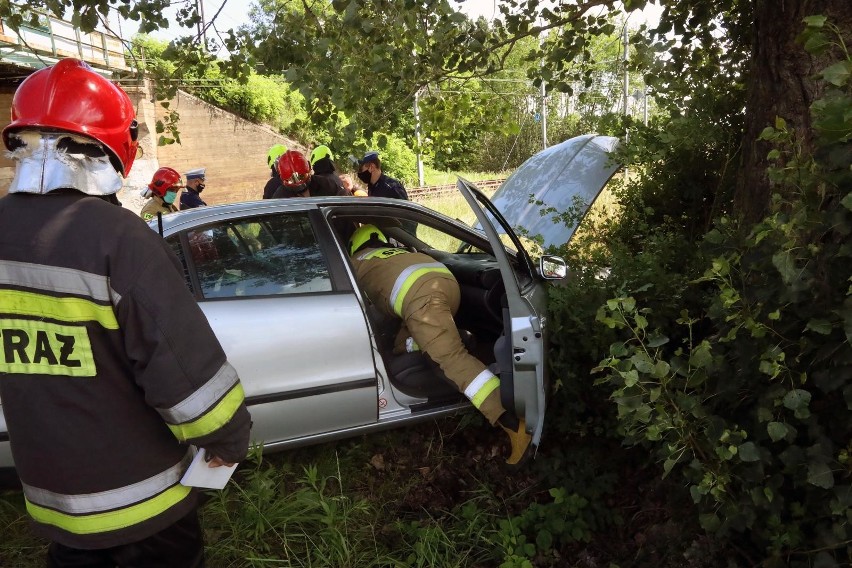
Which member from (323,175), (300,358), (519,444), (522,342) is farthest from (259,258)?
(323,175)

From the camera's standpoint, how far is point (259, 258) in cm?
312

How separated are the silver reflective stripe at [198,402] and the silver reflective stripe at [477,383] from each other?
1.72m

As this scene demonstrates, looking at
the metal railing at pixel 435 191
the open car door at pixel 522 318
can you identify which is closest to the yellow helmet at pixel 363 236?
the open car door at pixel 522 318

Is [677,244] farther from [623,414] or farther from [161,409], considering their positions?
[161,409]

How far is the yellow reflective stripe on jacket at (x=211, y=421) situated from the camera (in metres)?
1.52

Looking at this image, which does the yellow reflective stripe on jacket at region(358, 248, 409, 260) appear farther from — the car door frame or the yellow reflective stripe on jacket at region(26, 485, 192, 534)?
the yellow reflective stripe on jacket at region(26, 485, 192, 534)

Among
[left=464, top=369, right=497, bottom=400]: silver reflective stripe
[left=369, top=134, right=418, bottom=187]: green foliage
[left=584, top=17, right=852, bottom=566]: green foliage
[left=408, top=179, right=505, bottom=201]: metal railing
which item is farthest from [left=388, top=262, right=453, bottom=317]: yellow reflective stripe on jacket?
[left=369, top=134, right=418, bottom=187]: green foliage

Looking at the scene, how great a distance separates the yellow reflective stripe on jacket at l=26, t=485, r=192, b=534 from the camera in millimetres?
1542

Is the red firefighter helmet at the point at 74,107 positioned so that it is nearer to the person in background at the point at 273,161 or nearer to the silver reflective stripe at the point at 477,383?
the silver reflective stripe at the point at 477,383

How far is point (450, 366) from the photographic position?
126 inches

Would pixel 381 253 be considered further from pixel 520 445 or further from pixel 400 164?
pixel 400 164

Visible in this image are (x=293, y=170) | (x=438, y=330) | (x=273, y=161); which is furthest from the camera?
(x=273, y=161)

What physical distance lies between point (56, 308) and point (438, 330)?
6.66 ft

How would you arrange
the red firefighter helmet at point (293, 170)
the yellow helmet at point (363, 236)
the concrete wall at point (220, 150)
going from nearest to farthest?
the yellow helmet at point (363, 236)
the red firefighter helmet at point (293, 170)
the concrete wall at point (220, 150)
